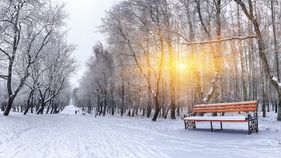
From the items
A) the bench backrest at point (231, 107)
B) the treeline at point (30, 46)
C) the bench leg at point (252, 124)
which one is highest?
the treeline at point (30, 46)

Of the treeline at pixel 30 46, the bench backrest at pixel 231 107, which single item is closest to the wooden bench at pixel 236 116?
the bench backrest at pixel 231 107

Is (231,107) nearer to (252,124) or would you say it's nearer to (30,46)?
(252,124)

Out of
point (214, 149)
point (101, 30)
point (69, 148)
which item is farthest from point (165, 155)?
point (101, 30)

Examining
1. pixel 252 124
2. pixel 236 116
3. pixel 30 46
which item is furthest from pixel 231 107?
pixel 30 46

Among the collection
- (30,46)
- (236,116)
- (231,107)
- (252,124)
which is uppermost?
(30,46)

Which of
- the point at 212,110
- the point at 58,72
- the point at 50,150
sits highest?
the point at 58,72

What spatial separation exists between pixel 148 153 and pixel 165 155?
0.54m

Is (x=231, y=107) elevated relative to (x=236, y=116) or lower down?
elevated

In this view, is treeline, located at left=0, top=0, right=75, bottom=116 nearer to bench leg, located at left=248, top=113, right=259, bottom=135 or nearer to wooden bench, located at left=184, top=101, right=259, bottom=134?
wooden bench, located at left=184, top=101, right=259, bottom=134

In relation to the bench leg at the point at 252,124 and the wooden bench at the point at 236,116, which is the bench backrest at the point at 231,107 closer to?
the wooden bench at the point at 236,116

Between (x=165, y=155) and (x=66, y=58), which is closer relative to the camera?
(x=165, y=155)

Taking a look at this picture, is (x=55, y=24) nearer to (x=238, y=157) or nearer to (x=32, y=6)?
(x=32, y=6)

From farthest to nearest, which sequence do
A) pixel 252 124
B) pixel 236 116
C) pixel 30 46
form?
pixel 30 46 → pixel 236 116 → pixel 252 124

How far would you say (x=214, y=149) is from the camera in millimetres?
8203
